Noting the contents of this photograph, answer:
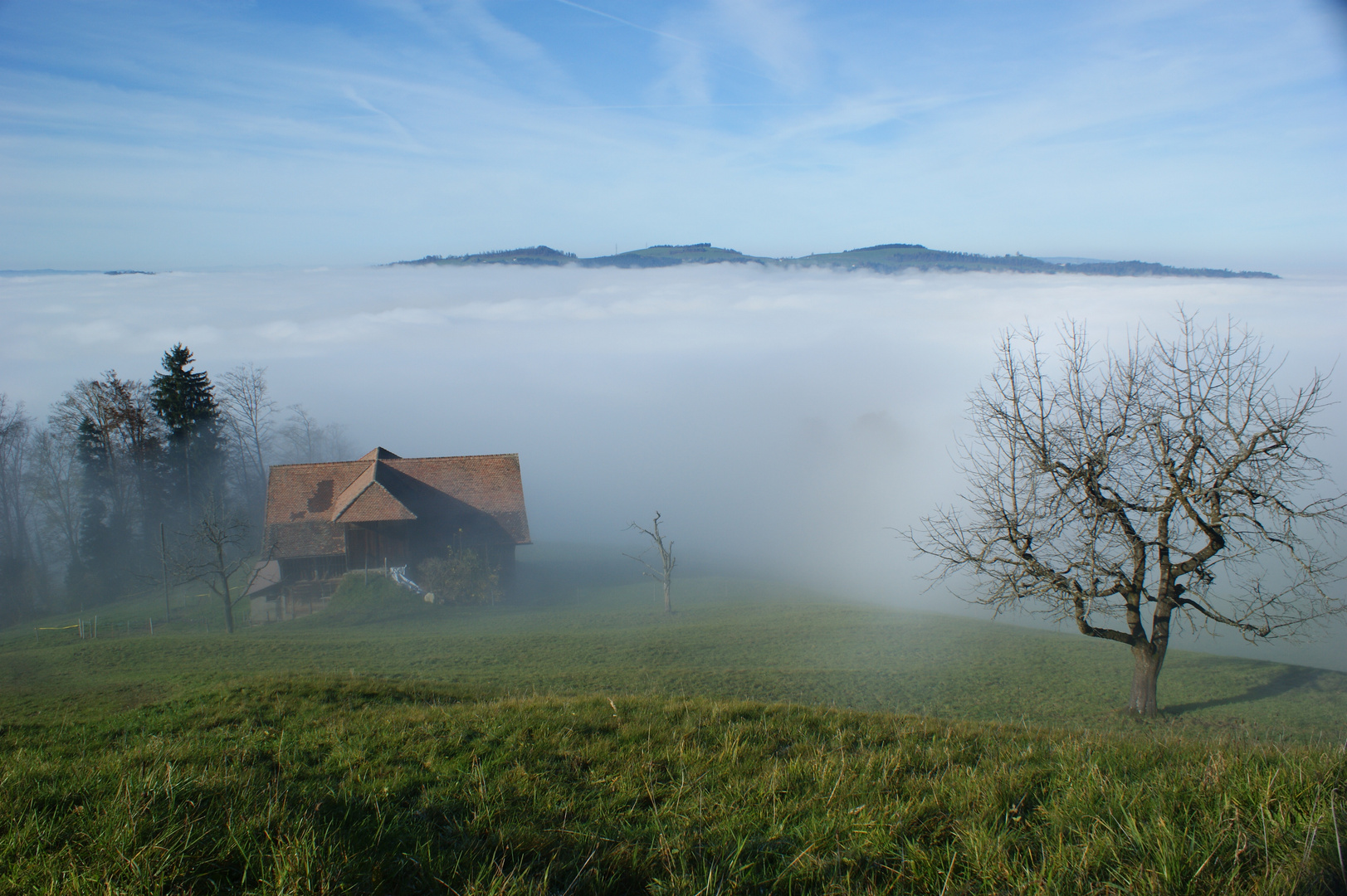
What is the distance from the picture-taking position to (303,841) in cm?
279

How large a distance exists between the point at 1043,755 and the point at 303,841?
5516 millimetres

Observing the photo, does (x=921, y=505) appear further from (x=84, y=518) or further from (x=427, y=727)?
(x=427, y=727)

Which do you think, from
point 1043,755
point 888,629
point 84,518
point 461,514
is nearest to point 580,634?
point 888,629

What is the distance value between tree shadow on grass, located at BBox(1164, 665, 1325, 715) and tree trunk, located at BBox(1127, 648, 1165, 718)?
1.20m

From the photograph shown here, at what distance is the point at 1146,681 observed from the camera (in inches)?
661

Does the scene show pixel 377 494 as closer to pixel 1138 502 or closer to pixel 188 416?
pixel 188 416

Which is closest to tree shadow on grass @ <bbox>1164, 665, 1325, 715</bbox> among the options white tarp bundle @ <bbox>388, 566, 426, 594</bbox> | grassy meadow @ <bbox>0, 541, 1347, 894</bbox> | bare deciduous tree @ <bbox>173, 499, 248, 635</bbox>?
grassy meadow @ <bbox>0, 541, 1347, 894</bbox>

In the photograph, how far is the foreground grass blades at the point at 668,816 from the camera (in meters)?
2.84

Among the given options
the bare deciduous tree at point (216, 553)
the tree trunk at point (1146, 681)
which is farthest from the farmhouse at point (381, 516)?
the tree trunk at point (1146, 681)

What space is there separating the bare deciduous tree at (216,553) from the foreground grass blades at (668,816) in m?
33.6

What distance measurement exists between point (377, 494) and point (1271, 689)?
42.1 meters

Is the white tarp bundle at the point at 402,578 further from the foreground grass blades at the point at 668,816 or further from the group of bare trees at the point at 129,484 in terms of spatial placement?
the foreground grass blades at the point at 668,816

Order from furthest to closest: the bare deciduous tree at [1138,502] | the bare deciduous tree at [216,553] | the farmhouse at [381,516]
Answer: the farmhouse at [381,516]
the bare deciduous tree at [216,553]
the bare deciduous tree at [1138,502]

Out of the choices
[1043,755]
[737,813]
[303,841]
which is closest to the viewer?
[303,841]
